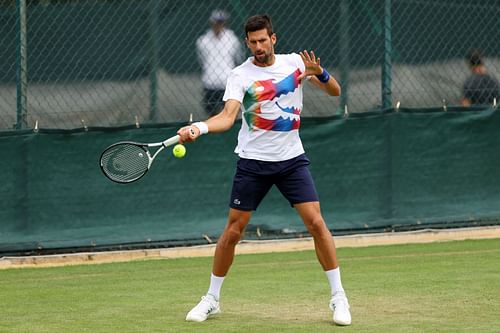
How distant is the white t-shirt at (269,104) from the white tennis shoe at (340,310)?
2.87 feet

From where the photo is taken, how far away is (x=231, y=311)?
714 cm

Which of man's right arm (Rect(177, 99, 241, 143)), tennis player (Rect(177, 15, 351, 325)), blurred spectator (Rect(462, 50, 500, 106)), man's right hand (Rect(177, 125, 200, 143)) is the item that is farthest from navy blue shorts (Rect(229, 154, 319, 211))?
blurred spectator (Rect(462, 50, 500, 106))

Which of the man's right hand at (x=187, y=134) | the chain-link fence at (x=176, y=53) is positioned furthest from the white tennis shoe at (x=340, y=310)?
the chain-link fence at (x=176, y=53)

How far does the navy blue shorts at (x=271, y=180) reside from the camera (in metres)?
6.77

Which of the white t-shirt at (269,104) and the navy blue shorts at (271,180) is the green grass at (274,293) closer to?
the navy blue shorts at (271,180)

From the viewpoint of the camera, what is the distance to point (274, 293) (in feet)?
25.8

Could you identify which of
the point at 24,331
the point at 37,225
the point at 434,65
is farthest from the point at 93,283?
the point at 434,65

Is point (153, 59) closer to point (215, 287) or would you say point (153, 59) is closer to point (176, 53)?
point (176, 53)

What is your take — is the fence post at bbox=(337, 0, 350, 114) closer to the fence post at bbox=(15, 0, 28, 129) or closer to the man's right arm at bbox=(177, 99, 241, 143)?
the fence post at bbox=(15, 0, 28, 129)

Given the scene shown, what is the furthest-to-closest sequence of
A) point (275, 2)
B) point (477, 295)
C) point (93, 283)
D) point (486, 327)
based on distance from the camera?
1. point (275, 2)
2. point (93, 283)
3. point (477, 295)
4. point (486, 327)

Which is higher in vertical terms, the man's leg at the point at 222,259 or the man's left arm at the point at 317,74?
the man's left arm at the point at 317,74

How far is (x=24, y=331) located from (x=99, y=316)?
605 millimetres

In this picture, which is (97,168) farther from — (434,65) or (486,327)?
(486,327)

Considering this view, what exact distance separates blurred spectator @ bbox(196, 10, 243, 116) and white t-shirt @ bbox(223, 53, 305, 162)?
346 cm
